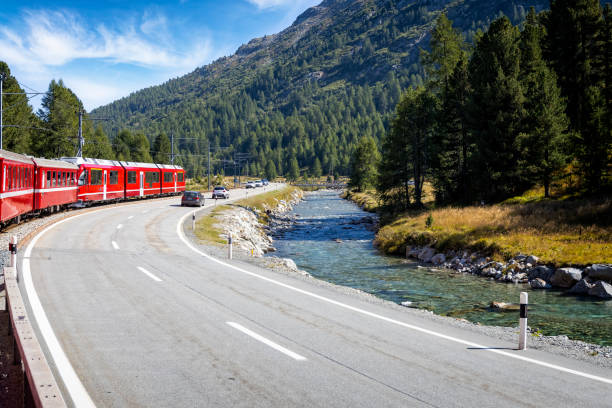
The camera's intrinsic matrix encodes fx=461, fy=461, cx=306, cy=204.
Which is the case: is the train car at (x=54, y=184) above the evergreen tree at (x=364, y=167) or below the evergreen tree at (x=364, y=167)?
below

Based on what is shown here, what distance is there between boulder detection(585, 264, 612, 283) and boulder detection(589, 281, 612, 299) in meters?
0.94

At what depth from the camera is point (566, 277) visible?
1892cm

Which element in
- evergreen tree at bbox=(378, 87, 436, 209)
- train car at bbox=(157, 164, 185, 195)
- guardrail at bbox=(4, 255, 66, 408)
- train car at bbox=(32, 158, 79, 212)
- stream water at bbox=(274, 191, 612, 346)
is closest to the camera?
guardrail at bbox=(4, 255, 66, 408)

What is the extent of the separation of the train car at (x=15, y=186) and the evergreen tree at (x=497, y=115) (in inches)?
1170

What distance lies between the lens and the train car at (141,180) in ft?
145

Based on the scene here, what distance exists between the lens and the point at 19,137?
56875 millimetres

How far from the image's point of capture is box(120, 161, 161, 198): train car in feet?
145

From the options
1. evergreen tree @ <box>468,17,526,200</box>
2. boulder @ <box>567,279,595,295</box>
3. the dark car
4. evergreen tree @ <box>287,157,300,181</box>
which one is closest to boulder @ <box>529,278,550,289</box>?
boulder @ <box>567,279,595,295</box>

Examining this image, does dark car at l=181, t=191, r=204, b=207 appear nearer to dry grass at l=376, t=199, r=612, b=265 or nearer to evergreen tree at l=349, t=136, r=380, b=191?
dry grass at l=376, t=199, r=612, b=265

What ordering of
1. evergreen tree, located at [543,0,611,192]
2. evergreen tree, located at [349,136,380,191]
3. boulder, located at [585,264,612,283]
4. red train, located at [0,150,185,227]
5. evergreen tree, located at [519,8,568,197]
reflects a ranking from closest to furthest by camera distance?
boulder, located at [585,264,612,283], red train, located at [0,150,185,227], evergreen tree, located at [519,8,568,197], evergreen tree, located at [543,0,611,192], evergreen tree, located at [349,136,380,191]

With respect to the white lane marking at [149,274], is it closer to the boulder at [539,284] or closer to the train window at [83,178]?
the boulder at [539,284]

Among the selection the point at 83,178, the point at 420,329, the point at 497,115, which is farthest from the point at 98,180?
the point at 420,329

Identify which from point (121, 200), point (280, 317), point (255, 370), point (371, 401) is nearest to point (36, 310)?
point (280, 317)

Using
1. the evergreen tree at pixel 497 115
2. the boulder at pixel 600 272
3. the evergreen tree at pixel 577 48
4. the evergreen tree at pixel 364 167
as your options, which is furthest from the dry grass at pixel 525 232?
the evergreen tree at pixel 364 167
